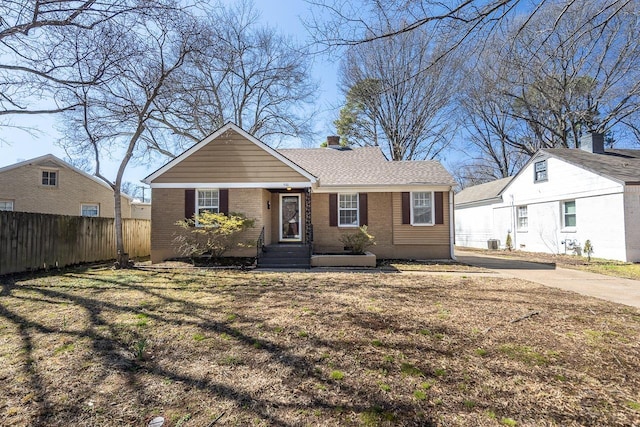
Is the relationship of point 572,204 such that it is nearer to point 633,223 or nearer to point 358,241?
point 633,223

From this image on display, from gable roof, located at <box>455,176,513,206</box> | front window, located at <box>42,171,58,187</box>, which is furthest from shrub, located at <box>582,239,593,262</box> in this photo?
front window, located at <box>42,171,58,187</box>

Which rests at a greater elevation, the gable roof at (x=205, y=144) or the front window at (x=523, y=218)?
the gable roof at (x=205, y=144)

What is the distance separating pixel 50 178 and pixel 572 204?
27.7 meters

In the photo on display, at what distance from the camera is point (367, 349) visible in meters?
3.63

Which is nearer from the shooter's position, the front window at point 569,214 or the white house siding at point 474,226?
the front window at point 569,214

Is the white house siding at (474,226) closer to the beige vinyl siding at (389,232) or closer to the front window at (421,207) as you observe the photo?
the beige vinyl siding at (389,232)

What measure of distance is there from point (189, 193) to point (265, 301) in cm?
773

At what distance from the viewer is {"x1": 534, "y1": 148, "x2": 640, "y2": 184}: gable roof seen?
485 inches

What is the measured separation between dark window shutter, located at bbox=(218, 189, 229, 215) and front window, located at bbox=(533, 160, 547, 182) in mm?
16057

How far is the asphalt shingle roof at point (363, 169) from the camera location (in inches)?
507

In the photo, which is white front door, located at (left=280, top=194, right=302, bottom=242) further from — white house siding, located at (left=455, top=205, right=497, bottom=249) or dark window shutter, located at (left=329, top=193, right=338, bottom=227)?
white house siding, located at (left=455, top=205, right=497, bottom=249)

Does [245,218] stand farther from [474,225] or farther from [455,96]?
[455,96]

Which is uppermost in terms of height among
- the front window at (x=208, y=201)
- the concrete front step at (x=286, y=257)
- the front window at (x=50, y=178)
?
the front window at (x=50, y=178)

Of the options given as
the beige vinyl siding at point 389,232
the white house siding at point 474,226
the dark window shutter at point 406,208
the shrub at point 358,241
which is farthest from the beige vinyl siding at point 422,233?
the white house siding at point 474,226
